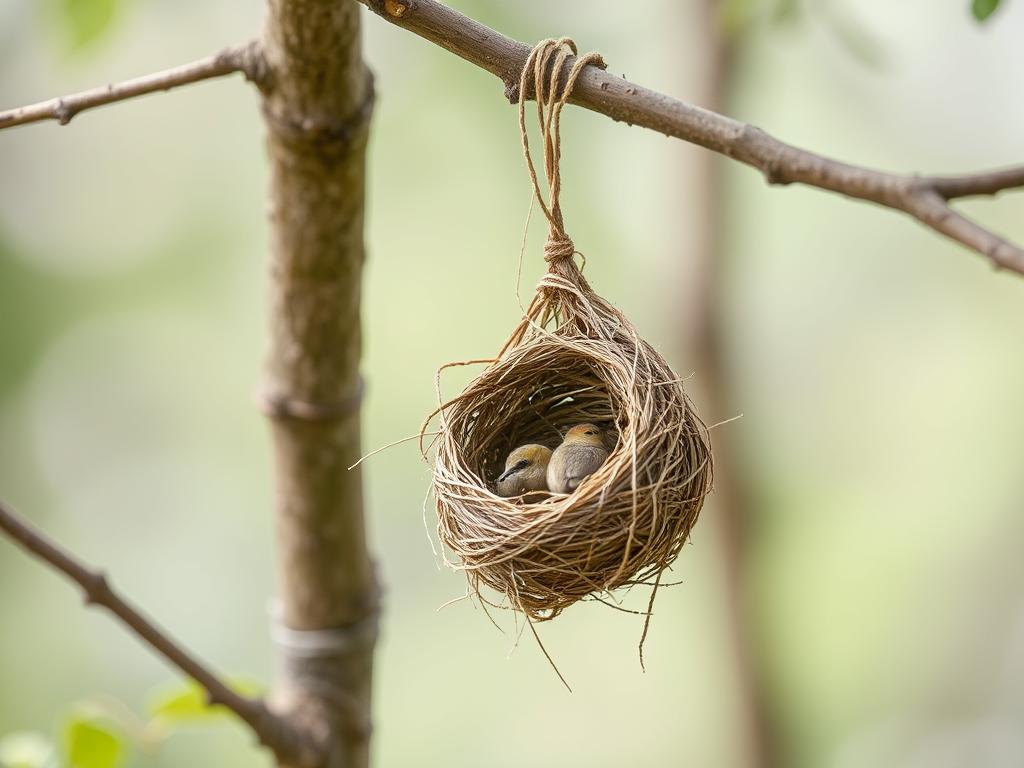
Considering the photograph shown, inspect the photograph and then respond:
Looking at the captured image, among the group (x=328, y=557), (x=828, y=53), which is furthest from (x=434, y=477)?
(x=828, y=53)

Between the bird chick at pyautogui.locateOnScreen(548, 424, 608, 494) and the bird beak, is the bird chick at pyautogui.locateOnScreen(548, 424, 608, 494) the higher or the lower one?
the higher one

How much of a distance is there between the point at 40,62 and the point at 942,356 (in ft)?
15.0

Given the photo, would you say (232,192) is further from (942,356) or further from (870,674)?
(870,674)

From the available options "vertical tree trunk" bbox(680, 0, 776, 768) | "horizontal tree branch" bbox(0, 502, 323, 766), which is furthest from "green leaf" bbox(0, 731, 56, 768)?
"vertical tree trunk" bbox(680, 0, 776, 768)

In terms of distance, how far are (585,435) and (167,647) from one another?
59 centimetres

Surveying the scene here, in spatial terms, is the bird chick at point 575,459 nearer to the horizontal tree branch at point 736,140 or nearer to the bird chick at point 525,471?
the bird chick at point 525,471

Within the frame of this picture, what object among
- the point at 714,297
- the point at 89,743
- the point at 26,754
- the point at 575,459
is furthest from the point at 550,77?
the point at 714,297

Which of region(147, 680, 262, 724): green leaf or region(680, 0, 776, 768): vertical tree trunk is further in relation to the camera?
region(680, 0, 776, 768): vertical tree trunk

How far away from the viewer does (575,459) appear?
Result: 51.5 inches

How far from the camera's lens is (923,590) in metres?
4.71

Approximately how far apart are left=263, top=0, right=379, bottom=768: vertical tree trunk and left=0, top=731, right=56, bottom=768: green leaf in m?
0.33

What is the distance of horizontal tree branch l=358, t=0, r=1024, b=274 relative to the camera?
2.14ft

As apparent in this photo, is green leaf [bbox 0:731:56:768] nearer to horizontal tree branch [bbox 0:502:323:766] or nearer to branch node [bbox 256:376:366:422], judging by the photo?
horizontal tree branch [bbox 0:502:323:766]

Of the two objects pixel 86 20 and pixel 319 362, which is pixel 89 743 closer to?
pixel 319 362
